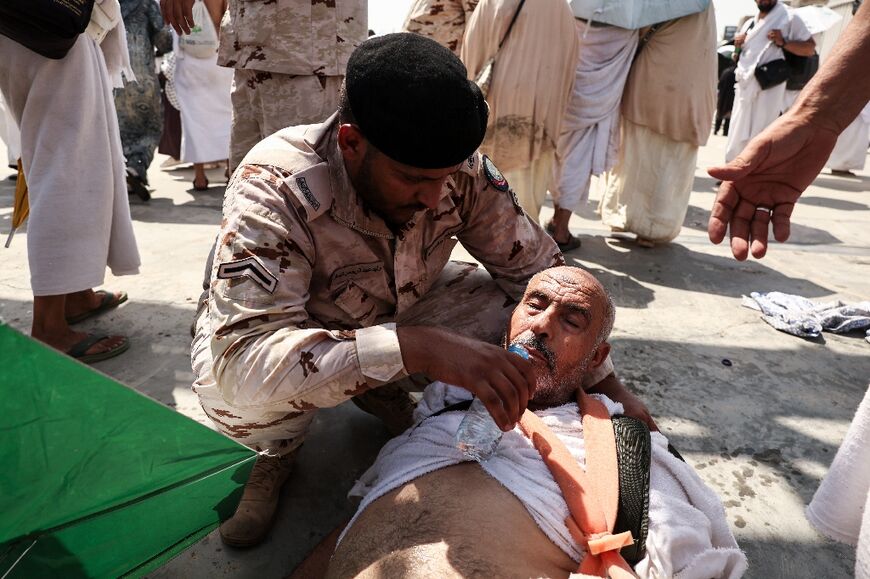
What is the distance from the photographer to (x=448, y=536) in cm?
129

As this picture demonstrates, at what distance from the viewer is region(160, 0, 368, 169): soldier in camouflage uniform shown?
2.79 meters

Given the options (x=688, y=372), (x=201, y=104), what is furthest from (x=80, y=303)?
(x=201, y=104)

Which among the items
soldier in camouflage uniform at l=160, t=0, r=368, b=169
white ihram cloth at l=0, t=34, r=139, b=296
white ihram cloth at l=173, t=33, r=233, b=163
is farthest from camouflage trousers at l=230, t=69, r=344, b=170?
white ihram cloth at l=173, t=33, r=233, b=163

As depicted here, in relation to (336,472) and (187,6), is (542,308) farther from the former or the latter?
(187,6)

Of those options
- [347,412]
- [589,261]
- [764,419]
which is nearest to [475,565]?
[347,412]

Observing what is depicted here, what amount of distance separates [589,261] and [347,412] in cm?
263

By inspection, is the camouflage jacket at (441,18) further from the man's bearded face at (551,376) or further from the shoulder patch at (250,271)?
the shoulder patch at (250,271)

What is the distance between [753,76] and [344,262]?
6.78 metres

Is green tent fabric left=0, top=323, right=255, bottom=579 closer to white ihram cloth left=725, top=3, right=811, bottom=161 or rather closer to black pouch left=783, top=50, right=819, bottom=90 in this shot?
white ihram cloth left=725, top=3, right=811, bottom=161

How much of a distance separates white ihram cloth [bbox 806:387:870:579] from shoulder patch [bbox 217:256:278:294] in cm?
146

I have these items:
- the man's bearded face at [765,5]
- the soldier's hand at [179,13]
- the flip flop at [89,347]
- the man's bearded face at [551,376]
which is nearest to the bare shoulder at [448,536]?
the man's bearded face at [551,376]

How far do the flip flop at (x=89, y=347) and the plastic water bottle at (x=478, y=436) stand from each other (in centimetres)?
182

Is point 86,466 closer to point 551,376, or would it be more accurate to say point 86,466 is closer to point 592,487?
point 592,487

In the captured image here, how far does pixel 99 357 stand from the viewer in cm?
259
